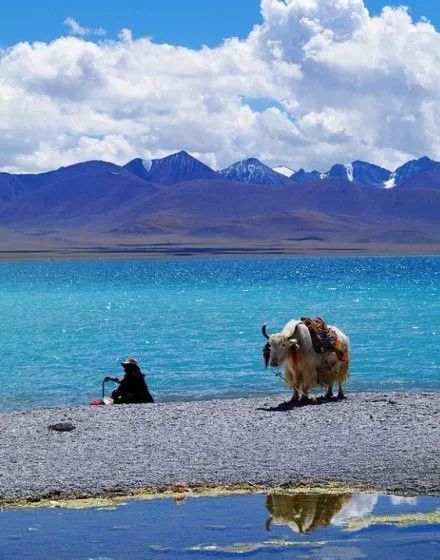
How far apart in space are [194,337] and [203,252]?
498 ft

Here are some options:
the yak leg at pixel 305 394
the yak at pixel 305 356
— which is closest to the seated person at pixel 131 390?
the yak at pixel 305 356

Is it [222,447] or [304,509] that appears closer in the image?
[304,509]

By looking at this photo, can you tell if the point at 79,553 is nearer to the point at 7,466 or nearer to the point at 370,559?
the point at 370,559

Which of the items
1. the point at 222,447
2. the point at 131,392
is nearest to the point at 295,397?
the point at 131,392

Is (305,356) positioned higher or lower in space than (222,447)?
higher

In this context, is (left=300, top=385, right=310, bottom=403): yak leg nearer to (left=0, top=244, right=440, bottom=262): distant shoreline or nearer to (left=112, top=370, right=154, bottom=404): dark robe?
(left=112, top=370, right=154, bottom=404): dark robe

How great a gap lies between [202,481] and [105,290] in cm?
5493

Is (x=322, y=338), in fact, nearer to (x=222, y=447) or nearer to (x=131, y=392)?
(x=131, y=392)

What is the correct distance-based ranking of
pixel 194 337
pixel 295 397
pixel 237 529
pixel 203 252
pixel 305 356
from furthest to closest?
1. pixel 203 252
2. pixel 194 337
3. pixel 295 397
4. pixel 305 356
5. pixel 237 529

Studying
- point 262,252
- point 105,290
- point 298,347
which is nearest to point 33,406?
point 298,347

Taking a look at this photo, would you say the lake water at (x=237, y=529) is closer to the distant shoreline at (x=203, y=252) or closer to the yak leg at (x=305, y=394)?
the yak leg at (x=305, y=394)

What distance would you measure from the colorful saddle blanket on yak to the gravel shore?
72cm

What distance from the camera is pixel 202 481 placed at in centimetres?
900

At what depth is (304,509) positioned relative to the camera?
8062 mm
